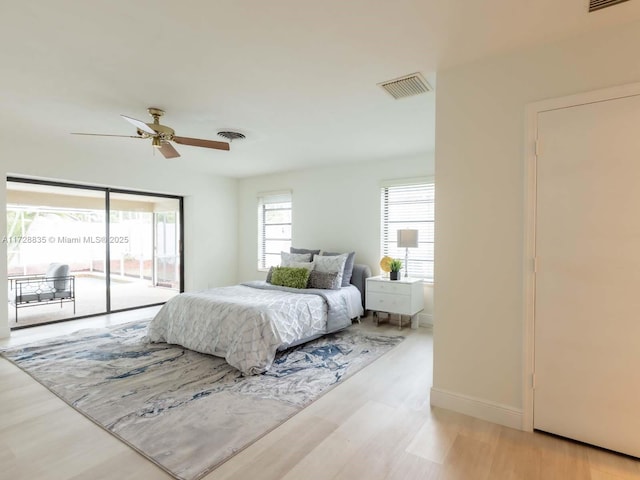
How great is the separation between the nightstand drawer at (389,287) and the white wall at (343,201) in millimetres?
560

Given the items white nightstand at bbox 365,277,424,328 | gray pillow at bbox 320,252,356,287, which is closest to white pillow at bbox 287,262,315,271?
gray pillow at bbox 320,252,356,287

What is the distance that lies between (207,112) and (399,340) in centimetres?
337

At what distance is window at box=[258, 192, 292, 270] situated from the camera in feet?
21.1

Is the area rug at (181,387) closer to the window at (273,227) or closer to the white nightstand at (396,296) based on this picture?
the white nightstand at (396,296)

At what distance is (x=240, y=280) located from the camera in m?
7.13

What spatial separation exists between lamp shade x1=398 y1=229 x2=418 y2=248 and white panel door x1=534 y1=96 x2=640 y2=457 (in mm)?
2417

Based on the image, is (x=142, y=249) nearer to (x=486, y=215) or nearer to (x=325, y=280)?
(x=325, y=280)

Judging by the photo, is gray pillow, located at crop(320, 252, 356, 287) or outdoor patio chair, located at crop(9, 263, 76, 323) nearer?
outdoor patio chair, located at crop(9, 263, 76, 323)

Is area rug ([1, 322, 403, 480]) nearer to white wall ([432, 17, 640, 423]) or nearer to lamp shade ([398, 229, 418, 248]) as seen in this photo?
white wall ([432, 17, 640, 423])

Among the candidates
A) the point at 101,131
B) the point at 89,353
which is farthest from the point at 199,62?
the point at 89,353

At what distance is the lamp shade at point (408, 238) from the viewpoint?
15.0ft

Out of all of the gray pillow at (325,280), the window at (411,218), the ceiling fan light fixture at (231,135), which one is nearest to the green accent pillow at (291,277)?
the gray pillow at (325,280)

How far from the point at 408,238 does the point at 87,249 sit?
16.1 feet

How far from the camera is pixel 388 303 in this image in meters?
4.59
